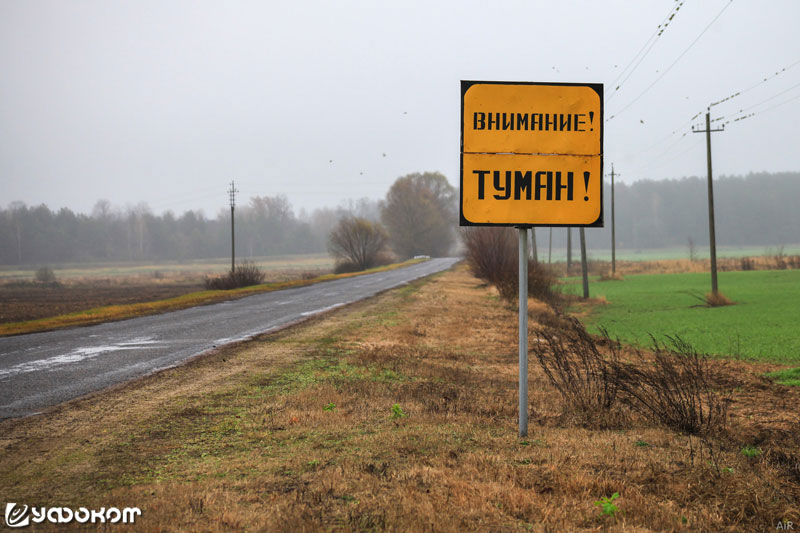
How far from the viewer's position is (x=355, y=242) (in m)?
68.6

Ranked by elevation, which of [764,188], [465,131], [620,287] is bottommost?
[620,287]

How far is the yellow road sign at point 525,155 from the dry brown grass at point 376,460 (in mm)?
2175

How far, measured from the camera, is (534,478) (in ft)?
14.8

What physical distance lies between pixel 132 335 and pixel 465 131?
11184 mm

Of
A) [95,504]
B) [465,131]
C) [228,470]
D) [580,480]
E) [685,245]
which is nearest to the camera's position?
[95,504]

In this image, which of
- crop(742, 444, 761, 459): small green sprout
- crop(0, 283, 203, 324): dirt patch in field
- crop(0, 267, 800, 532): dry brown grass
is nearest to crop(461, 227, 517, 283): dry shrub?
crop(0, 283, 203, 324): dirt patch in field

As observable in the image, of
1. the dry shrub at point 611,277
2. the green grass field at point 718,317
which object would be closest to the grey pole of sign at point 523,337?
the green grass field at point 718,317

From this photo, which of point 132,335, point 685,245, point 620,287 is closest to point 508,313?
point 132,335

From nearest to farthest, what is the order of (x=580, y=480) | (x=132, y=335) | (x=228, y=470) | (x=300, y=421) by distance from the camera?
1. (x=580, y=480)
2. (x=228, y=470)
3. (x=300, y=421)
4. (x=132, y=335)

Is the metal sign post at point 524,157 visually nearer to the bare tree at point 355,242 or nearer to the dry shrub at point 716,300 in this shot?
the dry shrub at point 716,300

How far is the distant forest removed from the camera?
373 feet

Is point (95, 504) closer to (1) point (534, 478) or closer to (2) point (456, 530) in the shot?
(2) point (456, 530)

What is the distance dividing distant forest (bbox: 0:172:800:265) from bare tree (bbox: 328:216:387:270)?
117 feet

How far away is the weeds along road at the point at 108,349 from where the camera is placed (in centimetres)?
799
